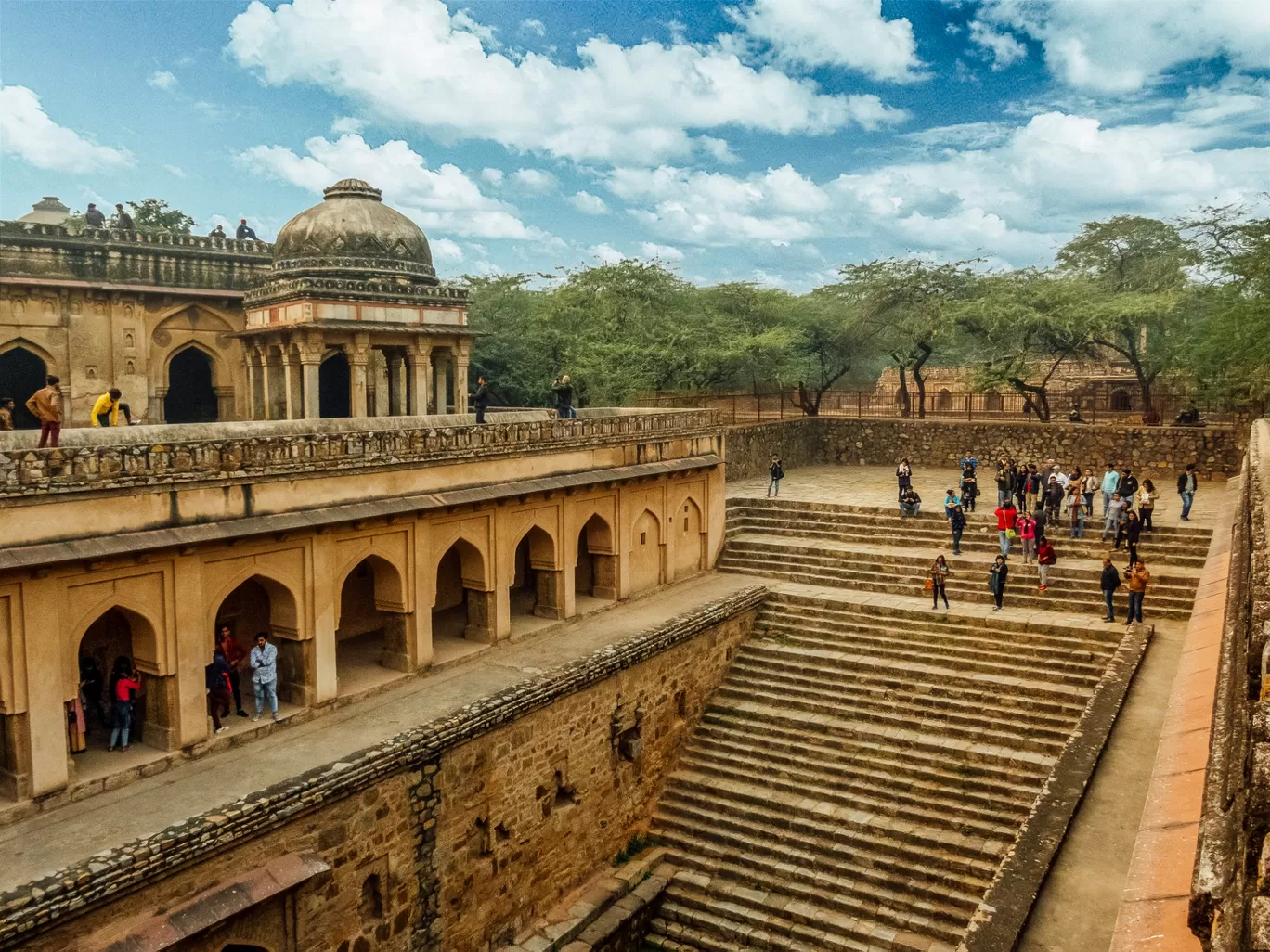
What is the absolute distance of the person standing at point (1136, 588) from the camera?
15125mm

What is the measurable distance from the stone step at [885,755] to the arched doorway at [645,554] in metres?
2.82

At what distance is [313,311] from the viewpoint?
19.8 m

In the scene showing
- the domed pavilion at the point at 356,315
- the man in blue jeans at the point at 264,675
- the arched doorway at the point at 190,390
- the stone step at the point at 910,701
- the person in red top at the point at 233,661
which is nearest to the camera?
the man in blue jeans at the point at 264,675

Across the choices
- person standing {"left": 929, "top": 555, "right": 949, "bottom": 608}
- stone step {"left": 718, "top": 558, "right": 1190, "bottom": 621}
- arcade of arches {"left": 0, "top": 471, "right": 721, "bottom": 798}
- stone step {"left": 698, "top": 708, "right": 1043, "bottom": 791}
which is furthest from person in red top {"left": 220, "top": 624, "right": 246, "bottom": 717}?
person standing {"left": 929, "top": 555, "right": 949, "bottom": 608}

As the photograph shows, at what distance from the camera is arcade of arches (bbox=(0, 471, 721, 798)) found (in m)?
9.62

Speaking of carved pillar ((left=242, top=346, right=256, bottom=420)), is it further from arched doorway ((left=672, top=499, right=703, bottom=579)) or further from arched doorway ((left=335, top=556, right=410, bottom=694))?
arched doorway ((left=672, top=499, right=703, bottom=579))

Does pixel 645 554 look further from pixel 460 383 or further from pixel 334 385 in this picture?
pixel 334 385

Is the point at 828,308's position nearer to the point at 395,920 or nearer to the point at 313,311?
the point at 313,311

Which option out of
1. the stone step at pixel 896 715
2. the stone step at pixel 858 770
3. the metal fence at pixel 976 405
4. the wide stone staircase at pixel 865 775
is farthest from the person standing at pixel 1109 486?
the metal fence at pixel 976 405

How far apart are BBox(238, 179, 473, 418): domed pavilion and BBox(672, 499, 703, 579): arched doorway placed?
19.7 ft

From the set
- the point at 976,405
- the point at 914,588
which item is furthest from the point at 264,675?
the point at 976,405

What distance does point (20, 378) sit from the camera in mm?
21109

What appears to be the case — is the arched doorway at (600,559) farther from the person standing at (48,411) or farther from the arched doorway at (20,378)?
the arched doorway at (20,378)

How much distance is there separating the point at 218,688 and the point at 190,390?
1398 cm
